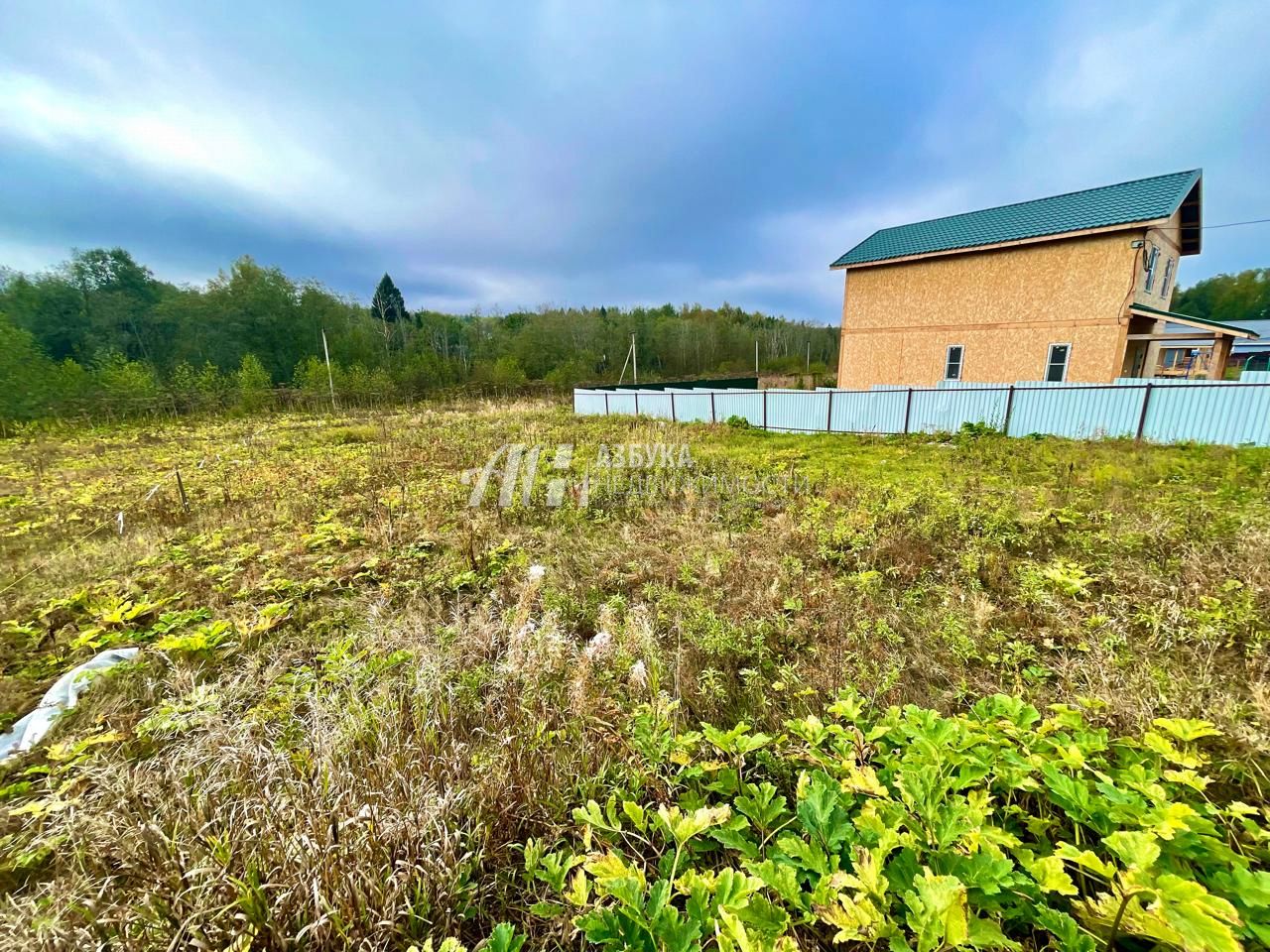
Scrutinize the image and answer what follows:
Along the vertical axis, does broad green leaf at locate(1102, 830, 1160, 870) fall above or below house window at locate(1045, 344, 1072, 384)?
below

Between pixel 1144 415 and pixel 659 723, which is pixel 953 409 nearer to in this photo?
pixel 1144 415

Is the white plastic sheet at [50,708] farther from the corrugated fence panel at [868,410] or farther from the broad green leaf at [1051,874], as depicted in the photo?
the corrugated fence panel at [868,410]

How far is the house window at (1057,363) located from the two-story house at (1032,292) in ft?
0.10

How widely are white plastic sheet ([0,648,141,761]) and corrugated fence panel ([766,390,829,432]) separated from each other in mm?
10844

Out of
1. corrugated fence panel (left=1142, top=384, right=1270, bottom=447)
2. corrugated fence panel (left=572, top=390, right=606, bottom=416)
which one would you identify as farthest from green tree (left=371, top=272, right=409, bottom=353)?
corrugated fence panel (left=1142, top=384, right=1270, bottom=447)

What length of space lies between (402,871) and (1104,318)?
16409 millimetres

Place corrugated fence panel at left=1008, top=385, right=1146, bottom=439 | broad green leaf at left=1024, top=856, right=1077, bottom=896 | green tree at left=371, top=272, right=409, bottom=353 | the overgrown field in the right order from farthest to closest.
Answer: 1. green tree at left=371, top=272, right=409, bottom=353
2. corrugated fence panel at left=1008, top=385, right=1146, bottom=439
3. the overgrown field
4. broad green leaf at left=1024, top=856, right=1077, bottom=896

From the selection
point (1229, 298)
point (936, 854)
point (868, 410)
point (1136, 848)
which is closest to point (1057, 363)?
point (868, 410)

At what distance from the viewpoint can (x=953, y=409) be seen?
9.26 m

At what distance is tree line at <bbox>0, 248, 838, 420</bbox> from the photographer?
1478 cm

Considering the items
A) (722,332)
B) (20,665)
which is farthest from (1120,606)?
(722,332)

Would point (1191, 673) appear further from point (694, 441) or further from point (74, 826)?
point (694, 441)

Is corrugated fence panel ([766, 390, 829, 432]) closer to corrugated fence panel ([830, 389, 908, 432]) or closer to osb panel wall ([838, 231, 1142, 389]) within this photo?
corrugated fence panel ([830, 389, 908, 432])

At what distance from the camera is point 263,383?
18.6 m
